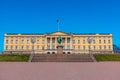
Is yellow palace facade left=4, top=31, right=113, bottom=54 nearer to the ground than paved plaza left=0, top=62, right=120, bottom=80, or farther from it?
farther from it

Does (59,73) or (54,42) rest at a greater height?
(54,42)

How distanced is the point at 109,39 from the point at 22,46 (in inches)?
1450

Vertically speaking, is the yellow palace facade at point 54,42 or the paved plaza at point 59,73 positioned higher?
the yellow palace facade at point 54,42

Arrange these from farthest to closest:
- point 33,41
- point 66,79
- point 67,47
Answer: point 67,47 → point 33,41 → point 66,79

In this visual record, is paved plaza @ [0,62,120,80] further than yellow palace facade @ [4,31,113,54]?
No

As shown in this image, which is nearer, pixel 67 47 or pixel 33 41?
pixel 33 41

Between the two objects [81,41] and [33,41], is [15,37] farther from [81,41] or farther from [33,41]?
[81,41]

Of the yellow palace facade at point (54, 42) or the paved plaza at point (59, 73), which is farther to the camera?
the yellow palace facade at point (54, 42)

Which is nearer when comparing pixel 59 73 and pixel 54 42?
pixel 59 73

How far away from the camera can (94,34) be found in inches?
3917

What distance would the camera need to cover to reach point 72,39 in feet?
325

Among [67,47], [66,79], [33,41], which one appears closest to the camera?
[66,79]

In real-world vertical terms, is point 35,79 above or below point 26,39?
below

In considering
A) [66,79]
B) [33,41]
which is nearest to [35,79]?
[66,79]
